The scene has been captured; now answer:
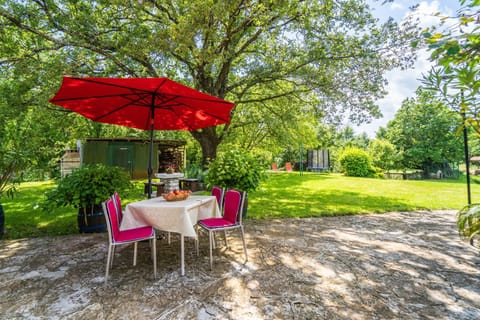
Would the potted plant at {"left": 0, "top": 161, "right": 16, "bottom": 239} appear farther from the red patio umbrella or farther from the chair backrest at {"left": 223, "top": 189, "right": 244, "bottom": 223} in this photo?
the chair backrest at {"left": 223, "top": 189, "right": 244, "bottom": 223}

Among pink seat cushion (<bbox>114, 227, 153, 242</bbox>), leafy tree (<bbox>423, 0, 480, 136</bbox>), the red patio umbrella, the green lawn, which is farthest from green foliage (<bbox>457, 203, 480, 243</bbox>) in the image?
the green lawn

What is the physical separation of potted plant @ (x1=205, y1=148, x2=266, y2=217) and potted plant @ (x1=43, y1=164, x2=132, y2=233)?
153 centimetres

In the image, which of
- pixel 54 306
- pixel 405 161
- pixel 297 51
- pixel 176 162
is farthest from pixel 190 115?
pixel 405 161

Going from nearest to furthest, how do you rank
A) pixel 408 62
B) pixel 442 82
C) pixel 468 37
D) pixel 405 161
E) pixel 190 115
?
1. pixel 468 37
2. pixel 442 82
3. pixel 190 115
4. pixel 408 62
5. pixel 405 161

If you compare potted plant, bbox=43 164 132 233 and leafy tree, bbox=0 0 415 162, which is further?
leafy tree, bbox=0 0 415 162

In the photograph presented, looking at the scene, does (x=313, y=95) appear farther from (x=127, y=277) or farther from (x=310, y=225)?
(x=127, y=277)

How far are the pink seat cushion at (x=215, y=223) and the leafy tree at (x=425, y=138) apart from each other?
1657cm

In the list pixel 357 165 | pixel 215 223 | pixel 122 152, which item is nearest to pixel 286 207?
pixel 215 223

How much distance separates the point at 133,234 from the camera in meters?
2.63

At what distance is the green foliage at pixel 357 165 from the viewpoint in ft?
50.0

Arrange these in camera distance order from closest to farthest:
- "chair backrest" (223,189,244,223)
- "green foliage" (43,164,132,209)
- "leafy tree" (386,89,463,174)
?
"chair backrest" (223,189,244,223) → "green foliage" (43,164,132,209) → "leafy tree" (386,89,463,174)

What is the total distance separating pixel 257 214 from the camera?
526cm

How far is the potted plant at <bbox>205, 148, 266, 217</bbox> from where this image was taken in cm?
466

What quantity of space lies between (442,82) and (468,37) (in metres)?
0.67
